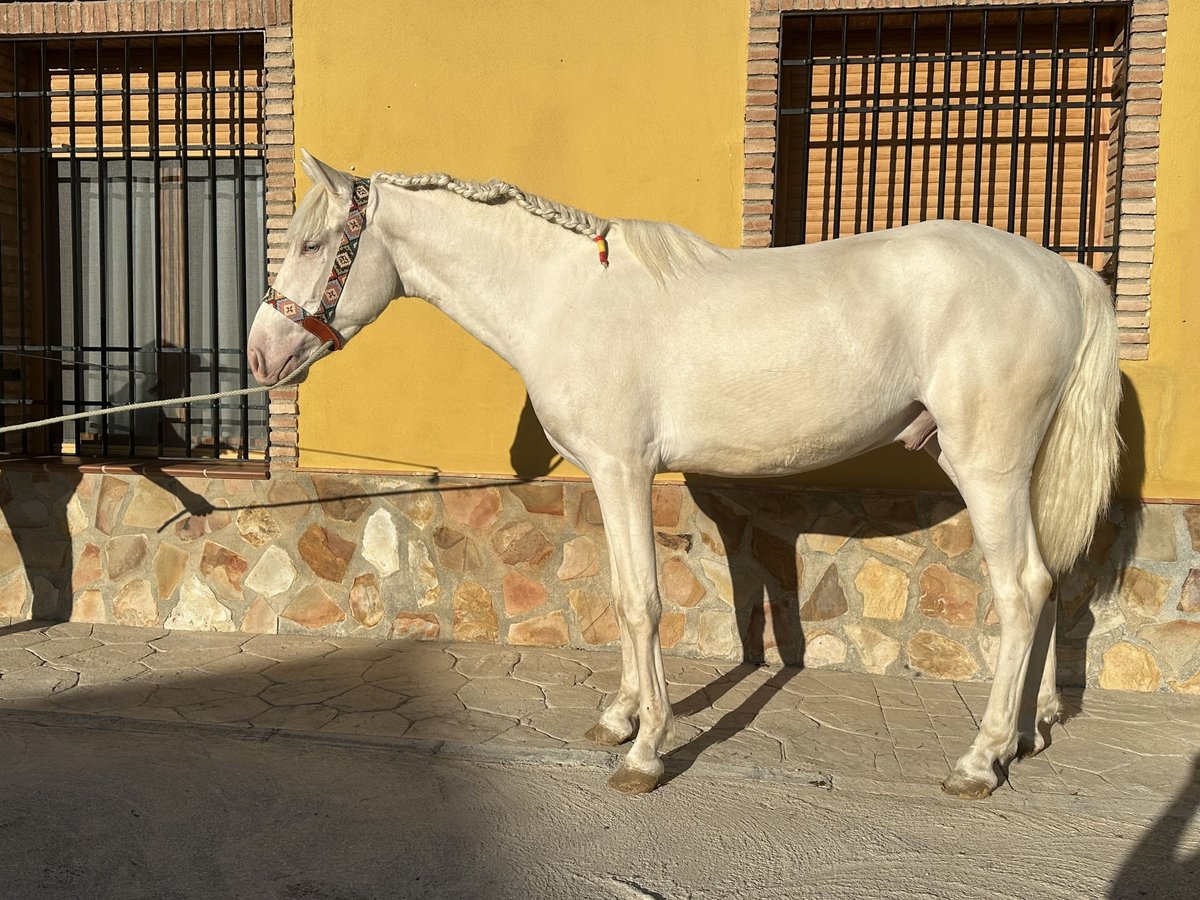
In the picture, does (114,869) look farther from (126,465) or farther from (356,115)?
(356,115)

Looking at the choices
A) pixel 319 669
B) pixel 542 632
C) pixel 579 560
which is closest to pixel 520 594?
pixel 542 632

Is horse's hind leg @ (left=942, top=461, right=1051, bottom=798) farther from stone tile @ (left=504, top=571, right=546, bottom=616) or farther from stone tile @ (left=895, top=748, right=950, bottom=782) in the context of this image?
stone tile @ (left=504, top=571, right=546, bottom=616)

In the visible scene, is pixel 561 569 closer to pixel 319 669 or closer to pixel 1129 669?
pixel 319 669

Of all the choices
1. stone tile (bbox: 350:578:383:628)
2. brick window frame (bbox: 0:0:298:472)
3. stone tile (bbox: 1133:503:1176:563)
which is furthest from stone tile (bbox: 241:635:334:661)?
stone tile (bbox: 1133:503:1176:563)

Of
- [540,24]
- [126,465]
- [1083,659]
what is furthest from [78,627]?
[1083,659]

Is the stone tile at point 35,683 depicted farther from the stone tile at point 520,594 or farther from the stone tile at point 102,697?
the stone tile at point 520,594

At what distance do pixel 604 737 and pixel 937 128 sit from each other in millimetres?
3735

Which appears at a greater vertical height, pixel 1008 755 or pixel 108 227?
pixel 108 227

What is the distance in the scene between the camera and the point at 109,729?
365 centimetres

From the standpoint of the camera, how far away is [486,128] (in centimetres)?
483

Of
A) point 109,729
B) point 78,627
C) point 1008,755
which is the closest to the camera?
point 1008,755

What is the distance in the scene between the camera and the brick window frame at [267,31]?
4.92 metres

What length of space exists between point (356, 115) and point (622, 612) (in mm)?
3029

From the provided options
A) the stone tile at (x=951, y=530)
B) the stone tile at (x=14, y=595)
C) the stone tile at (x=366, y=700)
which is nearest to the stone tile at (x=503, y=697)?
the stone tile at (x=366, y=700)
